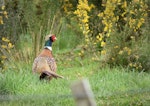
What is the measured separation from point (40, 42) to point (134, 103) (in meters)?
4.48

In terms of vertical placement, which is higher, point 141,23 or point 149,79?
point 141,23

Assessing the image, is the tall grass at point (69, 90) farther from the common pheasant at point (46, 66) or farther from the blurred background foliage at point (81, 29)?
the blurred background foliage at point (81, 29)

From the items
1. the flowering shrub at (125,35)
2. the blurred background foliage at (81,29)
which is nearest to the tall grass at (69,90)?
the flowering shrub at (125,35)

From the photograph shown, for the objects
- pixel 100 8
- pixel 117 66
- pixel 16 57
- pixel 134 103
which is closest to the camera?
pixel 134 103

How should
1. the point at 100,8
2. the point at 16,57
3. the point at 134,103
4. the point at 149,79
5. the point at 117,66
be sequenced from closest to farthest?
the point at 134,103, the point at 149,79, the point at 117,66, the point at 16,57, the point at 100,8

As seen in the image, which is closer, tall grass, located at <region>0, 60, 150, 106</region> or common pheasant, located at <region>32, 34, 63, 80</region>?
tall grass, located at <region>0, 60, 150, 106</region>

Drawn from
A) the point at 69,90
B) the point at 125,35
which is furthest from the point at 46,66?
the point at 125,35

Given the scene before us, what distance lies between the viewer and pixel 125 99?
7824mm

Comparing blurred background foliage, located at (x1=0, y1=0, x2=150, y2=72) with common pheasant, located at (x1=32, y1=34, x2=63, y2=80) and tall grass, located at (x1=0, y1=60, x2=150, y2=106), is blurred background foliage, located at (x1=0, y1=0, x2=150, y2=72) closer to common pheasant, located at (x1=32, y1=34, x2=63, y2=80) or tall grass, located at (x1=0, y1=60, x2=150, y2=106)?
tall grass, located at (x1=0, y1=60, x2=150, y2=106)

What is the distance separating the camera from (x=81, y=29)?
11.9 m

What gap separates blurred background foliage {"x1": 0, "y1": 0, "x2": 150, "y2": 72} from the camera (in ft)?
33.4

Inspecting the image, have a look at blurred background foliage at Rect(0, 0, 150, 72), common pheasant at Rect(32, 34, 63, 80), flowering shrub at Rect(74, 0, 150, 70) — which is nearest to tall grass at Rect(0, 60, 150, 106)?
common pheasant at Rect(32, 34, 63, 80)

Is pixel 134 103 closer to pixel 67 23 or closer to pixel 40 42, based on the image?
pixel 40 42

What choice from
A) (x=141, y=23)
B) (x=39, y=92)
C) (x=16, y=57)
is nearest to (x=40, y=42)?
(x=16, y=57)
